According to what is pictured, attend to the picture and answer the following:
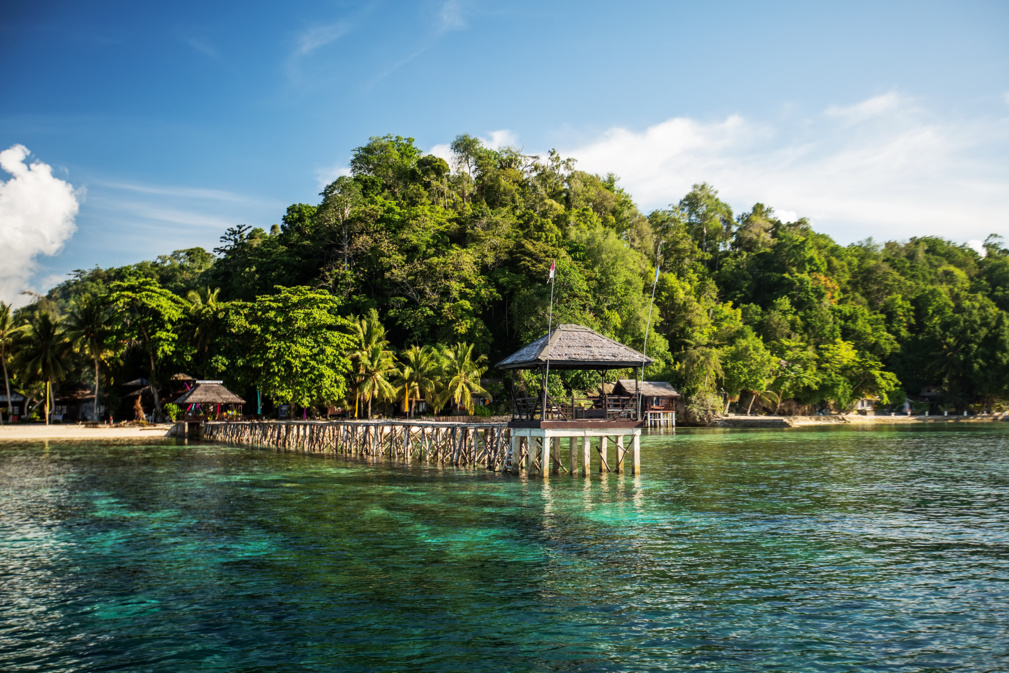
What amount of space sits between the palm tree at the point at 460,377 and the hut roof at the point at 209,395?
47.7 ft

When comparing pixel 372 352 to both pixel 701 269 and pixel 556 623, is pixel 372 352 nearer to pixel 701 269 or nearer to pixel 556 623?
pixel 556 623

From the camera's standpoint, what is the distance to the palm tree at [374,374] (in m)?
47.8

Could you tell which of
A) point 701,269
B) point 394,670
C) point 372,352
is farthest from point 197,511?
point 701,269

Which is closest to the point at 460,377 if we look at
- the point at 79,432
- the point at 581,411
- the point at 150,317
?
the point at 150,317

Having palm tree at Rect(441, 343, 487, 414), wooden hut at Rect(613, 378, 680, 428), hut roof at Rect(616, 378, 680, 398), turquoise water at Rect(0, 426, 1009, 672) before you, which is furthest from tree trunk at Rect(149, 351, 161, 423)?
hut roof at Rect(616, 378, 680, 398)

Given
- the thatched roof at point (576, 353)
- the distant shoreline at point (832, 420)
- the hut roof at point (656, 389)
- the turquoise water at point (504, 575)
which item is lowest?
the distant shoreline at point (832, 420)

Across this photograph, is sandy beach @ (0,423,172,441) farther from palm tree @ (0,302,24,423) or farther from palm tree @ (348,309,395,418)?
palm tree @ (348,309,395,418)

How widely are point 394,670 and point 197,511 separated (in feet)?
38.6

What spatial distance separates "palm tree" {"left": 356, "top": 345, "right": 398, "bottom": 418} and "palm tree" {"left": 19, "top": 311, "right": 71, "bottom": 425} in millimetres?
22493

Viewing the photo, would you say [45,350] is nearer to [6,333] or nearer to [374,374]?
[6,333]

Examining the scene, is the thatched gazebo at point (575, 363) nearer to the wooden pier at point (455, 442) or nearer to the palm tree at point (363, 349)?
the wooden pier at point (455, 442)

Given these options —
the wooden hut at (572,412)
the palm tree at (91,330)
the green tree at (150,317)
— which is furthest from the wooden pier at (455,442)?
the palm tree at (91,330)

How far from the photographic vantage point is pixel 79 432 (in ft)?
147

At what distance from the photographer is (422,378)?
50938 millimetres
